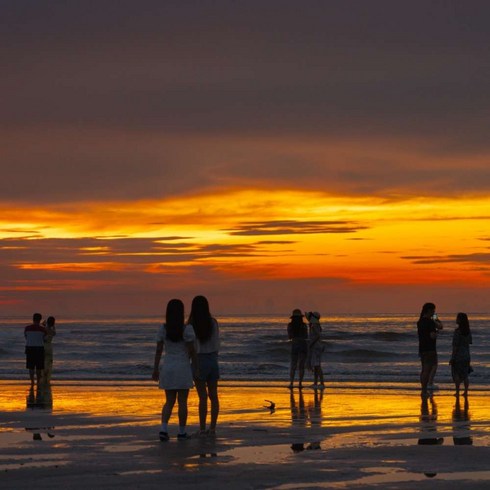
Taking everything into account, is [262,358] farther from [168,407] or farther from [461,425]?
[168,407]

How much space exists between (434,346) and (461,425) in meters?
7.27

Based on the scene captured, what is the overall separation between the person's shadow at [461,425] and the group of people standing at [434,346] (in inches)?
85.0

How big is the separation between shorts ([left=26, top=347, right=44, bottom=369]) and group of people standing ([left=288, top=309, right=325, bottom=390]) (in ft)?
21.2

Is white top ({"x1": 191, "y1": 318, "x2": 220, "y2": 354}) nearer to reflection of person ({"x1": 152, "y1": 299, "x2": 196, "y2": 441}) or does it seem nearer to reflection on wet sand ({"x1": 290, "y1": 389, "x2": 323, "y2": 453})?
reflection of person ({"x1": 152, "y1": 299, "x2": 196, "y2": 441})

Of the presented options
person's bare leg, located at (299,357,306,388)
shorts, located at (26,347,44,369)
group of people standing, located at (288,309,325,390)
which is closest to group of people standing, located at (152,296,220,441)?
group of people standing, located at (288,309,325,390)

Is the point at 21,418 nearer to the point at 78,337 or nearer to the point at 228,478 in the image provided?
the point at 228,478

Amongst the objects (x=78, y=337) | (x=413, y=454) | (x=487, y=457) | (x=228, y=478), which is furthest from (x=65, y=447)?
(x=78, y=337)

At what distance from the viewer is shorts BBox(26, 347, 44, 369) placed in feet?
90.8

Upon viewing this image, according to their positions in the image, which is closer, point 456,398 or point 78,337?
point 456,398

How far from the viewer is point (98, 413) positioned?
19656mm

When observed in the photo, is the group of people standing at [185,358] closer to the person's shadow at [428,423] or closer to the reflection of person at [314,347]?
the person's shadow at [428,423]

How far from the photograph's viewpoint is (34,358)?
27.8 meters

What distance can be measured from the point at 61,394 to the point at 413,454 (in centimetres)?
1359

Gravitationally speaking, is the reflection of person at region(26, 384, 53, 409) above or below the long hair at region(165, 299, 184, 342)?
below
